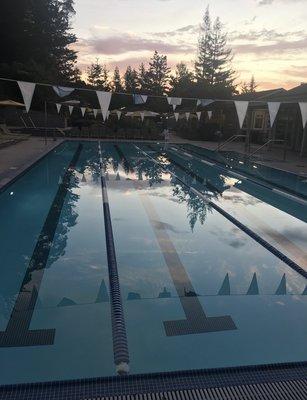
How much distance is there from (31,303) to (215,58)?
129 feet

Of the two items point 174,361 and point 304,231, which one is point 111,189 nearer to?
point 304,231

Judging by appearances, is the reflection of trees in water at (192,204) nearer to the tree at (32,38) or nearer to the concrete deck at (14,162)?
the concrete deck at (14,162)

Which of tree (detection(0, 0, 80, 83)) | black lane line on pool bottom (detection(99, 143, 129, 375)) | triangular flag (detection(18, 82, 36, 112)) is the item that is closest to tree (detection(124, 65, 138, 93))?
tree (detection(0, 0, 80, 83))

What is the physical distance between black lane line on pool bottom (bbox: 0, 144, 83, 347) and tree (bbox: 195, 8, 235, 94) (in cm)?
3416

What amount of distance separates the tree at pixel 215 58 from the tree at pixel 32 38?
13.9 m

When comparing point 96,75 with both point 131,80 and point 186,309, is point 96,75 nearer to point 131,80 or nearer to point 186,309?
point 131,80

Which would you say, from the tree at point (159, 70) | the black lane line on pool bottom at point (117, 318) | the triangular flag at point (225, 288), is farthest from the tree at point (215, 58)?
the triangular flag at point (225, 288)

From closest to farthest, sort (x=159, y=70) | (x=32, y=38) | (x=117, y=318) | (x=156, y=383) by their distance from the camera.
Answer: (x=156, y=383)
(x=117, y=318)
(x=32, y=38)
(x=159, y=70)

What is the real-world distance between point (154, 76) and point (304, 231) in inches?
2219

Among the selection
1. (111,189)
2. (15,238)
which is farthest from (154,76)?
(15,238)

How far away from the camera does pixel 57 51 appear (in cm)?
3734

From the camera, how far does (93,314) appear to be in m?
4.02

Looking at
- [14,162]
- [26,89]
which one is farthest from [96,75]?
[26,89]

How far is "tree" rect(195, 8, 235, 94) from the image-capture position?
38500mm
